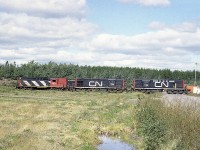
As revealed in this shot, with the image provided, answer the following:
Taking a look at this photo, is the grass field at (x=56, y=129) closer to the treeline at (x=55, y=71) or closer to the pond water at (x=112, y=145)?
the pond water at (x=112, y=145)

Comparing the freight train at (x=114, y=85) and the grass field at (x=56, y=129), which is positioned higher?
the freight train at (x=114, y=85)

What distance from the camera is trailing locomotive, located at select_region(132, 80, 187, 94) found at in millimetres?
100125

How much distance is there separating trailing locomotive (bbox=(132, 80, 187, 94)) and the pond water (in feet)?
226

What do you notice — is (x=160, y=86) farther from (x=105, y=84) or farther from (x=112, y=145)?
(x=112, y=145)

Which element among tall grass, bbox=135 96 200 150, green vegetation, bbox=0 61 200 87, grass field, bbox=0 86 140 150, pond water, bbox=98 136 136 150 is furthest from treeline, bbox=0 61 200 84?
tall grass, bbox=135 96 200 150

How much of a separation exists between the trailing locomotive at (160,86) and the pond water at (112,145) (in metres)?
68.8

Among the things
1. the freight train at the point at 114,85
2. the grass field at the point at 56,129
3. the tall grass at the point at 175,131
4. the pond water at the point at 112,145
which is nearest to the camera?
the tall grass at the point at 175,131

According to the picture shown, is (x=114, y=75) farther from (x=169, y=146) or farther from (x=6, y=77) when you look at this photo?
(x=169, y=146)

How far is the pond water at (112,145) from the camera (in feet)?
93.0

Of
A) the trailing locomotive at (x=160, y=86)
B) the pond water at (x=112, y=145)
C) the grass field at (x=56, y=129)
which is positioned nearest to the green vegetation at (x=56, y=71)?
the trailing locomotive at (x=160, y=86)

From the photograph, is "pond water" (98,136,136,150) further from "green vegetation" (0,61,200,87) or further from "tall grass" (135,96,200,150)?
"green vegetation" (0,61,200,87)

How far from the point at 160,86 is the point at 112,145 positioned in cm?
7266

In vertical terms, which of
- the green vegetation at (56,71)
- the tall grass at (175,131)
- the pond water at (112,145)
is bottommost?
the pond water at (112,145)

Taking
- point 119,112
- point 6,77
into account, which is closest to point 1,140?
point 119,112
